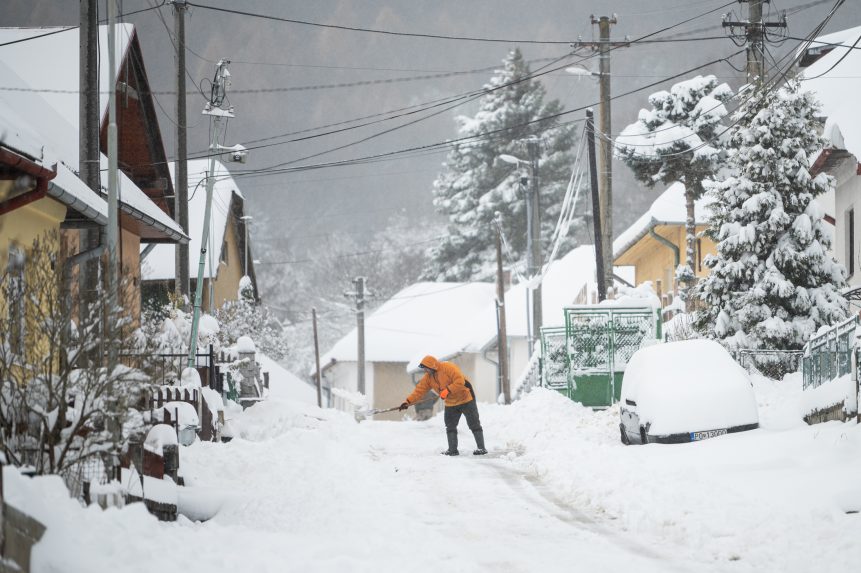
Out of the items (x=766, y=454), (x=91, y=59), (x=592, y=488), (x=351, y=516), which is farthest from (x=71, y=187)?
(x=766, y=454)

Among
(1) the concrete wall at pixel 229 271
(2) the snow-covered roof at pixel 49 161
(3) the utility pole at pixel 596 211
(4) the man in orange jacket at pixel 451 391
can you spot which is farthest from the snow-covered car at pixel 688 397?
(1) the concrete wall at pixel 229 271

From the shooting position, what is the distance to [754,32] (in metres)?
25.0

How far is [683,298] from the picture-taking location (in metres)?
30.3

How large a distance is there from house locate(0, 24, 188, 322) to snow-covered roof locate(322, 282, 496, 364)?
1057 inches

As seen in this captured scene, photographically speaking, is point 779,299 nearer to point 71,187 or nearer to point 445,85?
point 71,187

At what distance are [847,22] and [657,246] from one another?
102434mm

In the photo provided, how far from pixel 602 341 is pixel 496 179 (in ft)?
166

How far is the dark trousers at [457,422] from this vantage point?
16812mm

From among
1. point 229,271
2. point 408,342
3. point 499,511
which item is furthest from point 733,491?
point 408,342

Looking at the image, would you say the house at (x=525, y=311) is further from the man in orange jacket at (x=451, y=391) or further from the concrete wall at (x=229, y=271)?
the man in orange jacket at (x=451, y=391)

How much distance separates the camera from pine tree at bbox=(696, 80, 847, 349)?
2228cm

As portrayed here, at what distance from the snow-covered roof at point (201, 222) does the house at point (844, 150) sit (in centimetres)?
1935

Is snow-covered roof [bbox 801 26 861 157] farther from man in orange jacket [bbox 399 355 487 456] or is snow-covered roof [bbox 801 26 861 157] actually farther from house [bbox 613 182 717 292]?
man in orange jacket [bbox 399 355 487 456]

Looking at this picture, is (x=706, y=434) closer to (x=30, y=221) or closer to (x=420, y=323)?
(x=30, y=221)
